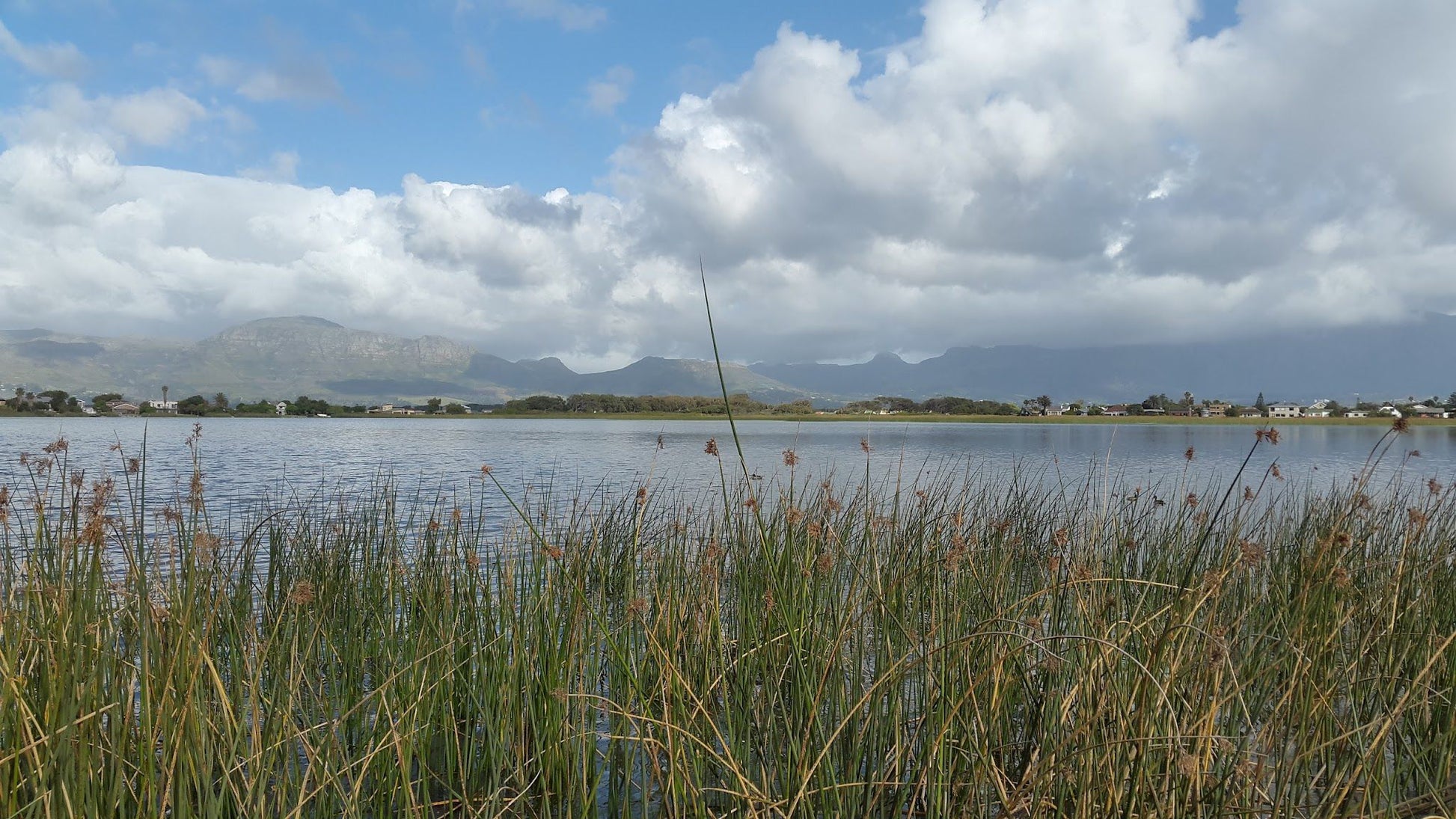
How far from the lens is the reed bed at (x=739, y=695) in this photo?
2.28 meters

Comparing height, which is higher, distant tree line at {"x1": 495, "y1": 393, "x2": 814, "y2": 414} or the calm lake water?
distant tree line at {"x1": 495, "y1": 393, "x2": 814, "y2": 414}

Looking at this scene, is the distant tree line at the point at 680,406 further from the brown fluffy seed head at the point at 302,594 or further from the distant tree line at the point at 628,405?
the brown fluffy seed head at the point at 302,594

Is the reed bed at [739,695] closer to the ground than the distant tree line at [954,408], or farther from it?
closer to the ground

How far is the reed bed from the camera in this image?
2.28 m

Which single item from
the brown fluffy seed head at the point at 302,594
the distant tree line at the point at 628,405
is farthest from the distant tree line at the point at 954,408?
the brown fluffy seed head at the point at 302,594

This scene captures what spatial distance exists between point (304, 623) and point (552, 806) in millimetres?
1856

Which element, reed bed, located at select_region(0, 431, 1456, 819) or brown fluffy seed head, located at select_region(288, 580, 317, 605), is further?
brown fluffy seed head, located at select_region(288, 580, 317, 605)

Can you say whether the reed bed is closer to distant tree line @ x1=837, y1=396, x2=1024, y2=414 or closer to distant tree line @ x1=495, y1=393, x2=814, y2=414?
distant tree line @ x1=495, y1=393, x2=814, y2=414

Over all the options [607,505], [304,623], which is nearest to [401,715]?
[304,623]

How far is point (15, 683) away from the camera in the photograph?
239 centimetres

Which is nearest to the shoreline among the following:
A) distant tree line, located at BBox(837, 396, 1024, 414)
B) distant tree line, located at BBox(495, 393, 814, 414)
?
distant tree line, located at BBox(495, 393, 814, 414)

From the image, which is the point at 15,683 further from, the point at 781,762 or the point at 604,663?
the point at 604,663

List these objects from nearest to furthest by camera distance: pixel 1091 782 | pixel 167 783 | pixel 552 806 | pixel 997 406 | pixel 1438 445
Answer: pixel 167 783, pixel 1091 782, pixel 552 806, pixel 1438 445, pixel 997 406

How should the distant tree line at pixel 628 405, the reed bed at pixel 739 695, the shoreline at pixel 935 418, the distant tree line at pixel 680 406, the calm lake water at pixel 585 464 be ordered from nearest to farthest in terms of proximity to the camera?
1. the reed bed at pixel 739 695
2. the calm lake water at pixel 585 464
3. the shoreline at pixel 935 418
4. the distant tree line at pixel 628 405
5. the distant tree line at pixel 680 406
